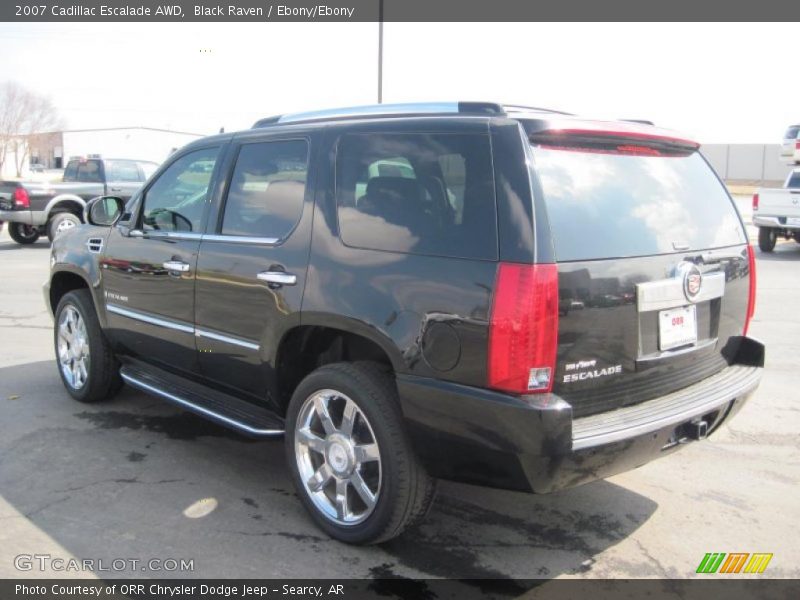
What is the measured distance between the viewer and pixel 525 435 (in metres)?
2.74

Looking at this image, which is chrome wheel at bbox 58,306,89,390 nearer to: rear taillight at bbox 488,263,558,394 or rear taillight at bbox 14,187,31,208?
rear taillight at bbox 488,263,558,394

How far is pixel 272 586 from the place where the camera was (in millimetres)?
3027

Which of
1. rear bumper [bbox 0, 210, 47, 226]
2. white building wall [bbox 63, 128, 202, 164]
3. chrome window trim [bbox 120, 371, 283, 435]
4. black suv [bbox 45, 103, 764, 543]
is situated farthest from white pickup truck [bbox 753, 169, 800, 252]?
white building wall [bbox 63, 128, 202, 164]

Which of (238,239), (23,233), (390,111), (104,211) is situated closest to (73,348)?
(104,211)

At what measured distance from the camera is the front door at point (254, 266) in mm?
3570

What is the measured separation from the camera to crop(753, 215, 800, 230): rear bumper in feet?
52.3

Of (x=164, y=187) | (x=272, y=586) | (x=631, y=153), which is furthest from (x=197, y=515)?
(x=631, y=153)

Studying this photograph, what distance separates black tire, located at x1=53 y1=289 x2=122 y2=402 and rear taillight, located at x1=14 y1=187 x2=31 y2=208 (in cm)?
1111

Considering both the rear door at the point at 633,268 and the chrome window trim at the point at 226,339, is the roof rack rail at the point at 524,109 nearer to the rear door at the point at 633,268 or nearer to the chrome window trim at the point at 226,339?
the rear door at the point at 633,268

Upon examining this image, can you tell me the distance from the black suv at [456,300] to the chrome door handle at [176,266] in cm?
2

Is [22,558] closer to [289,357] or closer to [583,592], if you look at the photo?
[289,357]

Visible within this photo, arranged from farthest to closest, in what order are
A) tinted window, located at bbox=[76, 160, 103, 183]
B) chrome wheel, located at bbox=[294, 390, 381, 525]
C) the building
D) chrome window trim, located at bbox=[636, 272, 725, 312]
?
the building → tinted window, located at bbox=[76, 160, 103, 183] → chrome wheel, located at bbox=[294, 390, 381, 525] → chrome window trim, located at bbox=[636, 272, 725, 312]

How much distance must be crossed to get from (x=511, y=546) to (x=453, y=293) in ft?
4.34

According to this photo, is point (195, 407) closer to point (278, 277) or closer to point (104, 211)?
point (278, 277)
